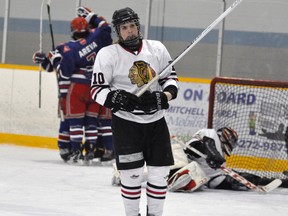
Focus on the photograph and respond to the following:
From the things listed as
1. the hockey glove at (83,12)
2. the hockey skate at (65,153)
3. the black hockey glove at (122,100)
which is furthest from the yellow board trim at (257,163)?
the black hockey glove at (122,100)

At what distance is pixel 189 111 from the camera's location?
849 centimetres

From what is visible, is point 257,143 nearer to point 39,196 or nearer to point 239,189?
point 239,189

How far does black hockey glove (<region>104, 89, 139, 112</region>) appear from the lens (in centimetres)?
419

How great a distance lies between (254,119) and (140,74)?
11.0 feet

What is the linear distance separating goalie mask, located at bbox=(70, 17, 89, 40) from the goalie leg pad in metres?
2.07

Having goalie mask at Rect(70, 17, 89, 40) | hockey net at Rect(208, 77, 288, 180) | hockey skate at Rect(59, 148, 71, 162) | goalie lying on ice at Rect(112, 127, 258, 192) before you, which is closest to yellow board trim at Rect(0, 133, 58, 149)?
hockey skate at Rect(59, 148, 71, 162)

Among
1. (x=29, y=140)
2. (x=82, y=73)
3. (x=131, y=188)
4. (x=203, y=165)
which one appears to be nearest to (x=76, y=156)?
(x=82, y=73)

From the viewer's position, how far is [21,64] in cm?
934

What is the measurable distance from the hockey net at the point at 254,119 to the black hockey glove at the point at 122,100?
3.09m

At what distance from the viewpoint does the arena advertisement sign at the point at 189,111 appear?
8.44 m

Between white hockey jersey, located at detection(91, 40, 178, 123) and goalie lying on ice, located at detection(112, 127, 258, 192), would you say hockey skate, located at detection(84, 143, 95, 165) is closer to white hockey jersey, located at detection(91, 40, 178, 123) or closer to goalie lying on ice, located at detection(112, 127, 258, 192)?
goalie lying on ice, located at detection(112, 127, 258, 192)

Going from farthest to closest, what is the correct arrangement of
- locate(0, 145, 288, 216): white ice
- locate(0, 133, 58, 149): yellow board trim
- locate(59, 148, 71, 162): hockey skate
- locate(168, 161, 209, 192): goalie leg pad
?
locate(0, 133, 58, 149): yellow board trim < locate(59, 148, 71, 162): hockey skate < locate(168, 161, 209, 192): goalie leg pad < locate(0, 145, 288, 216): white ice

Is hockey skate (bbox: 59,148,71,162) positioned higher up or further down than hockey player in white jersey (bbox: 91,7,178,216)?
further down

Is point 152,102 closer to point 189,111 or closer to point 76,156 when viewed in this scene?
point 76,156
